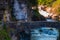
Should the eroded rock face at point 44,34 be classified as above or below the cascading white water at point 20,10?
below

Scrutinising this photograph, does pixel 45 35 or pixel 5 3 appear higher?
pixel 5 3

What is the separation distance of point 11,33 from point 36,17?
14376mm

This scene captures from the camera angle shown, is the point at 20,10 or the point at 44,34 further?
the point at 20,10

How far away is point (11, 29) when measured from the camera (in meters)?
19.5

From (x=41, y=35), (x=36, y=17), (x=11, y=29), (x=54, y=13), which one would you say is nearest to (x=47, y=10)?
(x=54, y=13)

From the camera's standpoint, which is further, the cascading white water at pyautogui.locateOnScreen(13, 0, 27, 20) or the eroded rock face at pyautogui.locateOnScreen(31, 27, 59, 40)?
the cascading white water at pyautogui.locateOnScreen(13, 0, 27, 20)

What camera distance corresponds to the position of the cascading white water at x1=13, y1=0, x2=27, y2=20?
28.1 meters

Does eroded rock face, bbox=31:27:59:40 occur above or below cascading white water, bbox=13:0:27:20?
below

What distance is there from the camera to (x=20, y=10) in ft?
95.7

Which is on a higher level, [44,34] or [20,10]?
[20,10]

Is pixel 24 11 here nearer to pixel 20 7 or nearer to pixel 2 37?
pixel 20 7

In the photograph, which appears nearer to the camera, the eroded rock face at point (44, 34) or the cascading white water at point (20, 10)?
the eroded rock face at point (44, 34)

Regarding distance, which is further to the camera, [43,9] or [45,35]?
[43,9]

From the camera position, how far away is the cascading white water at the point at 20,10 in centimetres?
2809
